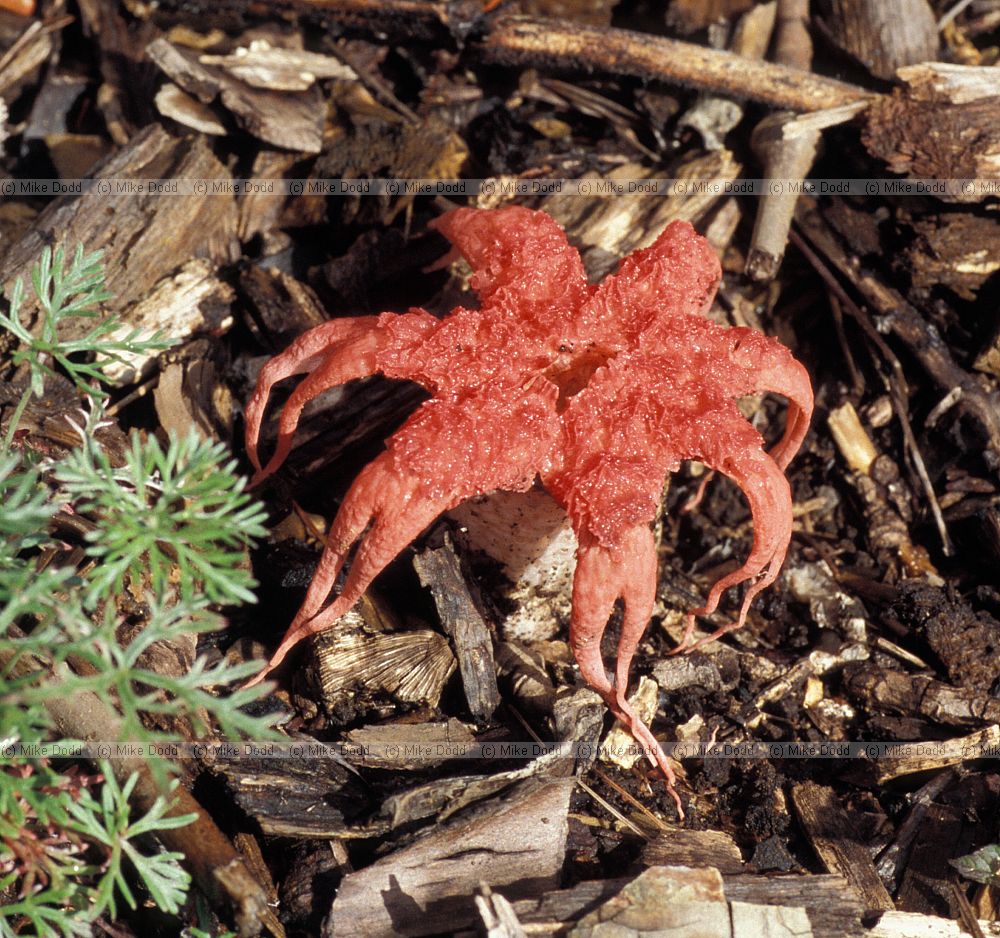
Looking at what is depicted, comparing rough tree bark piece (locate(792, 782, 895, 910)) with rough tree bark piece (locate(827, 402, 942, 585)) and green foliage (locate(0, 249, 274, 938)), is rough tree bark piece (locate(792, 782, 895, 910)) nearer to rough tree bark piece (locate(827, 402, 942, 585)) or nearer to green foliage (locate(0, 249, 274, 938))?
rough tree bark piece (locate(827, 402, 942, 585))

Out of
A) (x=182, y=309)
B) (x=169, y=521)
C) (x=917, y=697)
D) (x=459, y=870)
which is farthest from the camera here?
(x=182, y=309)

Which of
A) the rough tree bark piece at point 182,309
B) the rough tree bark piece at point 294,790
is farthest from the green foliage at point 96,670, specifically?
the rough tree bark piece at point 182,309

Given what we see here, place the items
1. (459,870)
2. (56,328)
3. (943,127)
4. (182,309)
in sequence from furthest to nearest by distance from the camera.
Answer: (943,127)
(182,309)
(56,328)
(459,870)

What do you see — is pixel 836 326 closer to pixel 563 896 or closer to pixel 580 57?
pixel 580 57

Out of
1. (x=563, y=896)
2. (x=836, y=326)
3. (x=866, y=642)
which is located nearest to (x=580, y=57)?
(x=836, y=326)

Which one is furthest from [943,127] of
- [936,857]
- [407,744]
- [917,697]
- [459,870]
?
[459,870]

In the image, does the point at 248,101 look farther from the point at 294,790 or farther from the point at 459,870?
the point at 459,870
